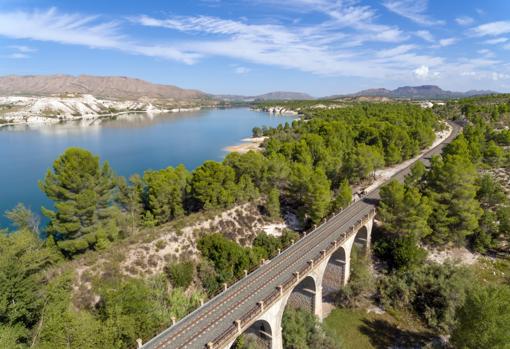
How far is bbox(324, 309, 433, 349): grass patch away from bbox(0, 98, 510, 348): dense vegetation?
1.59 meters

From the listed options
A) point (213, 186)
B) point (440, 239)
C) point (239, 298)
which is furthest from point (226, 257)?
point (440, 239)

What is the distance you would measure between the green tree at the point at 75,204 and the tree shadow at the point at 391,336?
27.7m

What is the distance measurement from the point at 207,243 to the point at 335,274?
14.8m

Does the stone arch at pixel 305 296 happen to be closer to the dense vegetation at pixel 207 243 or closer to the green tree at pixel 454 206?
the dense vegetation at pixel 207 243

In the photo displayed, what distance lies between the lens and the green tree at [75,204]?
98.6 ft

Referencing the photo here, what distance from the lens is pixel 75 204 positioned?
3017 centimetres

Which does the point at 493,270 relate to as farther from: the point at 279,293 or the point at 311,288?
the point at 279,293

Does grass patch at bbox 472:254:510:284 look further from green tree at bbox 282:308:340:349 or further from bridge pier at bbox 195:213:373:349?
green tree at bbox 282:308:340:349

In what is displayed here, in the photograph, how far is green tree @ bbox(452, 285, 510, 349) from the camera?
62.0 ft

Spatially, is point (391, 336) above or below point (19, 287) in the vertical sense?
below

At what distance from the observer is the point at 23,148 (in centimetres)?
10000

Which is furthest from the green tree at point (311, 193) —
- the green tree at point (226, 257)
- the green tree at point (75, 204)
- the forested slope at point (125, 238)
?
the green tree at point (75, 204)

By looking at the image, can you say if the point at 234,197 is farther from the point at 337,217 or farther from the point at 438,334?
the point at 438,334

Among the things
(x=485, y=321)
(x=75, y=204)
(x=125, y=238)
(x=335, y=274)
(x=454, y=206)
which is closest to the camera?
(x=485, y=321)
